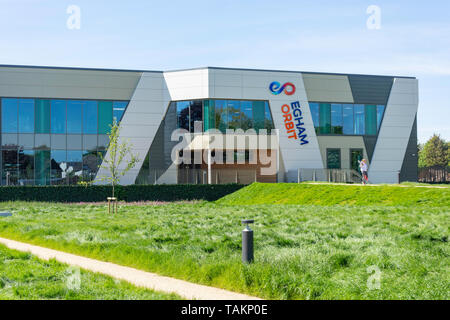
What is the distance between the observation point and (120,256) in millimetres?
10492

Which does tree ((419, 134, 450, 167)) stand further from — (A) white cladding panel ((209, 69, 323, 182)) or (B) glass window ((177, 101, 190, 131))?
(B) glass window ((177, 101, 190, 131))

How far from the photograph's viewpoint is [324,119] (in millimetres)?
40969

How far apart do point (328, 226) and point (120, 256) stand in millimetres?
5335

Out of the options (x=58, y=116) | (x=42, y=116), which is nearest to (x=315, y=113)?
(x=58, y=116)

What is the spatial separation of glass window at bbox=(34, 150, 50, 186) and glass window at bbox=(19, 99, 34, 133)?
177cm

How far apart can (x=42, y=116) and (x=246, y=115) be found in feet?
47.8

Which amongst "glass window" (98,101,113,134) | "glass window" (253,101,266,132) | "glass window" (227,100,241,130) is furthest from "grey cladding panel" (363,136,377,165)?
"glass window" (98,101,113,134)

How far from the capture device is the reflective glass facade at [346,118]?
134 ft

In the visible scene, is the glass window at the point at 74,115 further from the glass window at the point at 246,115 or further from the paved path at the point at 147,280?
the paved path at the point at 147,280

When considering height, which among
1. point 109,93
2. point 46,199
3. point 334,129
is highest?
point 109,93

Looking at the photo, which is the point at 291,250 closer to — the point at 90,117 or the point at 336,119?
the point at 90,117

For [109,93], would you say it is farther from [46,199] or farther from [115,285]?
[115,285]

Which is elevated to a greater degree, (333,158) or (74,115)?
(74,115)
